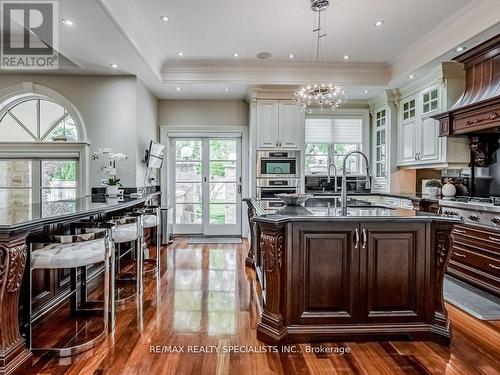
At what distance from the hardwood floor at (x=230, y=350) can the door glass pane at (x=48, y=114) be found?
11.9ft

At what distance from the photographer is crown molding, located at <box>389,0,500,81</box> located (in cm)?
334

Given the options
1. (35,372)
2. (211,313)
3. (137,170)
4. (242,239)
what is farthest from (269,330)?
(242,239)

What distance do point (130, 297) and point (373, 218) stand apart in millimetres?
2493

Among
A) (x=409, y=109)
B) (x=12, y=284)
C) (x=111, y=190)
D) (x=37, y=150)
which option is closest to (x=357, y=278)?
(x=12, y=284)

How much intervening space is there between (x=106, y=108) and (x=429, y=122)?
5010 mm

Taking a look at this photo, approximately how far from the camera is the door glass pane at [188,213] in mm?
6492

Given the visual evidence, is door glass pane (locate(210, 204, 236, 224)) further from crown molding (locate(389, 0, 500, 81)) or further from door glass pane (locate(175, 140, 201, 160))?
crown molding (locate(389, 0, 500, 81))

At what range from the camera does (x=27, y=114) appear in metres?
5.10

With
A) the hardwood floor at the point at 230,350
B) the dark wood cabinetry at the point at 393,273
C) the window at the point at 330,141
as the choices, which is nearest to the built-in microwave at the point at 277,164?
the window at the point at 330,141

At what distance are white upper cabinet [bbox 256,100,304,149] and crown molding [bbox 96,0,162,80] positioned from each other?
1941mm

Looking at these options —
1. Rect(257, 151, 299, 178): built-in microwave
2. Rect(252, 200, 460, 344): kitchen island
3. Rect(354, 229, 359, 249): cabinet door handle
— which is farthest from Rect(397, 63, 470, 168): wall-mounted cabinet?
Rect(354, 229, 359, 249): cabinet door handle

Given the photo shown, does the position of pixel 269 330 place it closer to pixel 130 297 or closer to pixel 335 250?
pixel 335 250

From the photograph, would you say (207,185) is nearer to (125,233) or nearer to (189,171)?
(189,171)

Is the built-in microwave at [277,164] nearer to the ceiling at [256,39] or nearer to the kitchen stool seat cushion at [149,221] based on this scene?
the ceiling at [256,39]
